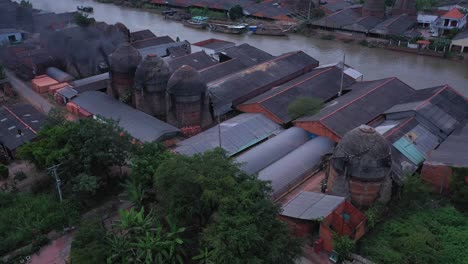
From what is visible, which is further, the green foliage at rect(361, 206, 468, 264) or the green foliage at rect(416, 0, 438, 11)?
the green foliage at rect(416, 0, 438, 11)

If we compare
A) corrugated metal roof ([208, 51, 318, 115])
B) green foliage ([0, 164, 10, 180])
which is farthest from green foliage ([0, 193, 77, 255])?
corrugated metal roof ([208, 51, 318, 115])

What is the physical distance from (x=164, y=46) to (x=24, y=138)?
19.4m

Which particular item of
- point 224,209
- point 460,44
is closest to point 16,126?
point 224,209

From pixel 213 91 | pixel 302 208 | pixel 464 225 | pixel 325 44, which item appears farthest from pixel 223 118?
pixel 325 44

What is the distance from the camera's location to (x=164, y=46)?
3906 centimetres

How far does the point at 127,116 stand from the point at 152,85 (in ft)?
8.42

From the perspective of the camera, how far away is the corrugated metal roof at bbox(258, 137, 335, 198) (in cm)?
1923

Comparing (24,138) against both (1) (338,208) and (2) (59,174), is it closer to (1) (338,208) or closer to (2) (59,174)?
(2) (59,174)

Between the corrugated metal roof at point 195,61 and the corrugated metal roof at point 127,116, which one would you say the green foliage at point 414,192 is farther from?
the corrugated metal roof at point 195,61

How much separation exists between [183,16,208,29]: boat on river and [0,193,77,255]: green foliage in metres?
39.2

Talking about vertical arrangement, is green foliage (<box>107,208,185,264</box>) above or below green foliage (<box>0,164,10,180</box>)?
above

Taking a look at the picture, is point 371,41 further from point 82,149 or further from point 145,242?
point 145,242

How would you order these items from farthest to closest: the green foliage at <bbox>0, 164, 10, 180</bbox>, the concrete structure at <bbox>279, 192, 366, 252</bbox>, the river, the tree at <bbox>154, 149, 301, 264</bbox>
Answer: the river → the green foliage at <bbox>0, 164, 10, 180</bbox> → the concrete structure at <bbox>279, 192, 366, 252</bbox> → the tree at <bbox>154, 149, 301, 264</bbox>

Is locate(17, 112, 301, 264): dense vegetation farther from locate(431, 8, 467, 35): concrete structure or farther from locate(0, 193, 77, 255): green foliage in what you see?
locate(431, 8, 467, 35): concrete structure
